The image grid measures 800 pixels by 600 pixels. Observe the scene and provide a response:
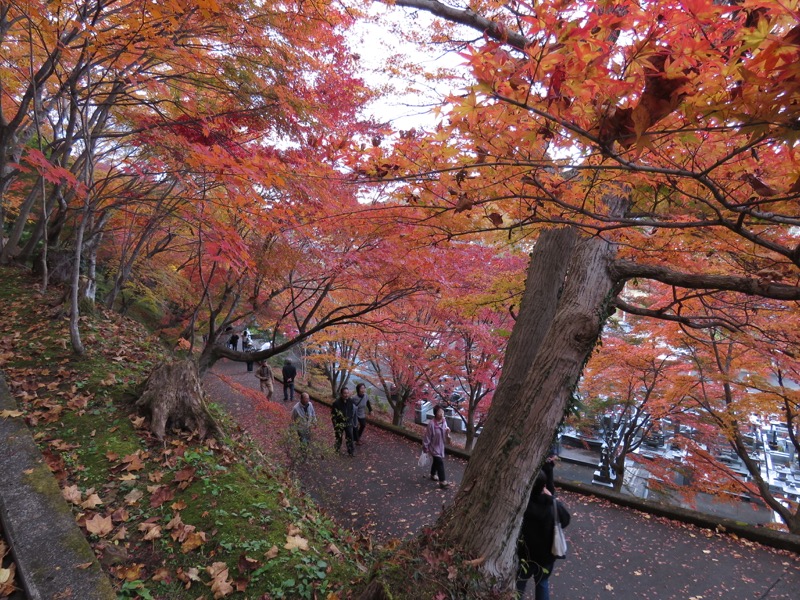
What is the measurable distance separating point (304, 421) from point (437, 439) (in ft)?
8.38

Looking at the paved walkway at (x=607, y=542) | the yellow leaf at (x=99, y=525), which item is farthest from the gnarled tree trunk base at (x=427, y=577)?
the paved walkway at (x=607, y=542)

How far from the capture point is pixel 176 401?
4.64 metres

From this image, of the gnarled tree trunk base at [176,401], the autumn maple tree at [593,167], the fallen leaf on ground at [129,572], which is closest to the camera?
the autumn maple tree at [593,167]

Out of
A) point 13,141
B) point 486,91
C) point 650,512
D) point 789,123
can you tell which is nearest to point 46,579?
point 486,91

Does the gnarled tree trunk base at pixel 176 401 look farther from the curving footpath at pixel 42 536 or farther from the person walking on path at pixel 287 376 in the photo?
the person walking on path at pixel 287 376

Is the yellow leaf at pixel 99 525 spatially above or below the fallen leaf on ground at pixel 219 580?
above

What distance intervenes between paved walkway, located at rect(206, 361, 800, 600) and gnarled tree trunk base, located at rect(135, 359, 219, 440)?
269cm

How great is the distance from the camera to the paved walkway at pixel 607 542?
16.8ft

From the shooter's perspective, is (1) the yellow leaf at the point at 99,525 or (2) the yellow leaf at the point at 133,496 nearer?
(1) the yellow leaf at the point at 99,525

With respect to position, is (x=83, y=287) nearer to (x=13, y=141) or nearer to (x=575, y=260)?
(x=13, y=141)

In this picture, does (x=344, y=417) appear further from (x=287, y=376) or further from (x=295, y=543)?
(x=287, y=376)

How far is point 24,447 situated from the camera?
3.24 metres

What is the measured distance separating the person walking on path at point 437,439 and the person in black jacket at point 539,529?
3.27 m

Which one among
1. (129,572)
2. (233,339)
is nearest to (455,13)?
(129,572)
